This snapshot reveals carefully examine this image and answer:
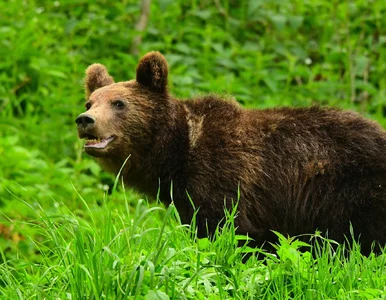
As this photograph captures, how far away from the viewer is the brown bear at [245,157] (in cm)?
580

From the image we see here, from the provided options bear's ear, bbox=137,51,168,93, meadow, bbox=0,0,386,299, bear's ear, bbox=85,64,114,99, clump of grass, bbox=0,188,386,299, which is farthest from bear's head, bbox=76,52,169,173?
clump of grass, bbox=0,188,386,299

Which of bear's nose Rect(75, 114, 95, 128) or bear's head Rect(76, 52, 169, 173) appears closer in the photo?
bear's nose Rect(75, 114, 95, 128)

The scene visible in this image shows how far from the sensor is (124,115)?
6.10m

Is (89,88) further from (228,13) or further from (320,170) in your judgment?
(228,13)

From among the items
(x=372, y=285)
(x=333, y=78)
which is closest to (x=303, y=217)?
(x=372, y=285)

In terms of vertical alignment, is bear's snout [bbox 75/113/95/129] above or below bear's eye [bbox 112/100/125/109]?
below

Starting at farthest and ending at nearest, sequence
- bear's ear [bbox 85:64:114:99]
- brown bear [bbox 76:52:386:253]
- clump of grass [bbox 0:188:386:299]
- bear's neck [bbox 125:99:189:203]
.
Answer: bear's ear [bbox 85:64:114:99], bear's neck [bbox 125:99:189:203], brown bear [bbox 76:52:386:253], clump of grass [bbox 0:188:386:299]

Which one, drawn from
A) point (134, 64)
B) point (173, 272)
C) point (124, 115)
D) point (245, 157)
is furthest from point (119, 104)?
point (134, 64)

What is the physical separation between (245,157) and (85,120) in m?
1.14

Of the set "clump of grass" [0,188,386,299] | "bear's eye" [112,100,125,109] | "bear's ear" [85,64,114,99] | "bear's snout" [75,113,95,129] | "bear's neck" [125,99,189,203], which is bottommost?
"clump of grass" [0,188,386,299]

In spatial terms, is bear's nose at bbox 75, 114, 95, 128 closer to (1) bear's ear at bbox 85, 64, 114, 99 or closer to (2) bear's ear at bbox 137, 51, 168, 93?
(2) bear's ear at bbox 137, 51, 168, 93

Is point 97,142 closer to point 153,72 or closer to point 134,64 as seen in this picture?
point 153,72

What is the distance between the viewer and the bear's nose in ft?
19.1

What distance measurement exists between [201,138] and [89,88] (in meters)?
1.16
